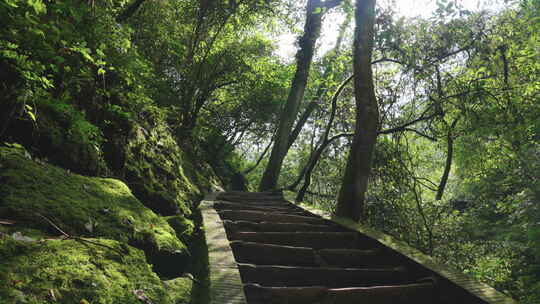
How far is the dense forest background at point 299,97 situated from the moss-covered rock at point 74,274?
476mm

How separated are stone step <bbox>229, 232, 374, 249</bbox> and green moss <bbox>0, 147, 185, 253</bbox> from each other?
930mm

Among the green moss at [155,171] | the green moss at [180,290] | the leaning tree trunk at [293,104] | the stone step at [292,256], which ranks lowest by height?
the green moss at [180,290]

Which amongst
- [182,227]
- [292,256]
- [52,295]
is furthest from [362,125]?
[52,295]

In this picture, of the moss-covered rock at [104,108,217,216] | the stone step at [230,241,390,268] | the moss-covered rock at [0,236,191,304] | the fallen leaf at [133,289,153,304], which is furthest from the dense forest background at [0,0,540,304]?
the stone step at [230,241,390,268]

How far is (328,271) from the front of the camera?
9.00 ft

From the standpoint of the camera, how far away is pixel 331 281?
274 cm

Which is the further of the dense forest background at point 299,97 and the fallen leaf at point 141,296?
the dense forest background at point 299,97

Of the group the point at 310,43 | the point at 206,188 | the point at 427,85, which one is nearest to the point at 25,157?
the point at 206,188

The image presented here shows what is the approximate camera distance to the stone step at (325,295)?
7.24 feet

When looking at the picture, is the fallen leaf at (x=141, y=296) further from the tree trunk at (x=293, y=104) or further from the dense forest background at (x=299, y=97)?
the tree trunk at (x=293, y=104)

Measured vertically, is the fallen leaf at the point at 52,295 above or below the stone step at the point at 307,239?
below

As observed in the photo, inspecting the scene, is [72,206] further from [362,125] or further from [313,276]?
[362,125]

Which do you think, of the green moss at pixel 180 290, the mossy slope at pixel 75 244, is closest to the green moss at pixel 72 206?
the mossy slope at pixel 75 244

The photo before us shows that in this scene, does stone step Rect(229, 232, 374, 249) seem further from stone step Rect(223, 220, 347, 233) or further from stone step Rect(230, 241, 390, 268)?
stone step Rect(230, 241, 390, 268)
